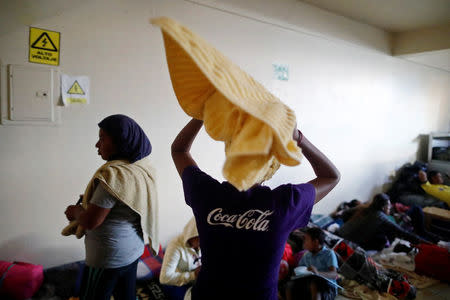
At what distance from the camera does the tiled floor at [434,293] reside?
7.82 feet

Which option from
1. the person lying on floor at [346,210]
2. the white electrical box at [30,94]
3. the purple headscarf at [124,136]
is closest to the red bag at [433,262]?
the person lying on floor at [346,210]

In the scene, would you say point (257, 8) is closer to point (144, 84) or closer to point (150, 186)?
point (144, 84)

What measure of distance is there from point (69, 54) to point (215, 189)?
1.76 meters

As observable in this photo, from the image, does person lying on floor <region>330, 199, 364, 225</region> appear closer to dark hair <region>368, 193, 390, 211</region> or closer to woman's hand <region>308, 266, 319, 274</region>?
dark hair <region>368, 193, 390, 211</region>

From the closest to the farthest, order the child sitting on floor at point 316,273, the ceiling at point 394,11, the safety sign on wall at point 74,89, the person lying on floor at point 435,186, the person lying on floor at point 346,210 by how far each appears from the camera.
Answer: the safety sign on wall at point 74,89
the child sitting on floor at point 316,273
the ceiling at point 394,11
the person lying on floor at point 346,210
the person lying on floor at point 435,186

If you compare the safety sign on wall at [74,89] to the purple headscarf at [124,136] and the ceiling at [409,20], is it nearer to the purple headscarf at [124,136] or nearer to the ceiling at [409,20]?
the purple headscarf at [124,136]

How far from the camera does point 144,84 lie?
2.25m

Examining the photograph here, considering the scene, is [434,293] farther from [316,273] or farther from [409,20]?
[409,20]

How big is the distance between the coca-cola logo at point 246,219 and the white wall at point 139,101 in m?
1.69

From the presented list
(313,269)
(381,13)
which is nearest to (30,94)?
(313,269)

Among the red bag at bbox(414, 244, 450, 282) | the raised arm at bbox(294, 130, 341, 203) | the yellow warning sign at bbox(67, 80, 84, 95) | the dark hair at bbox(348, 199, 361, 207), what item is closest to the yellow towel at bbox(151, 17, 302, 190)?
the raised arm at bbox(294, 130, 341, 203)

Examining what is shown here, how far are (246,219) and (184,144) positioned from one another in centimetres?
37

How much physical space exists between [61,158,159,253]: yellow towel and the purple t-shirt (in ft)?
1.64

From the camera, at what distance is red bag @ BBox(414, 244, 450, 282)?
2.58 metres
